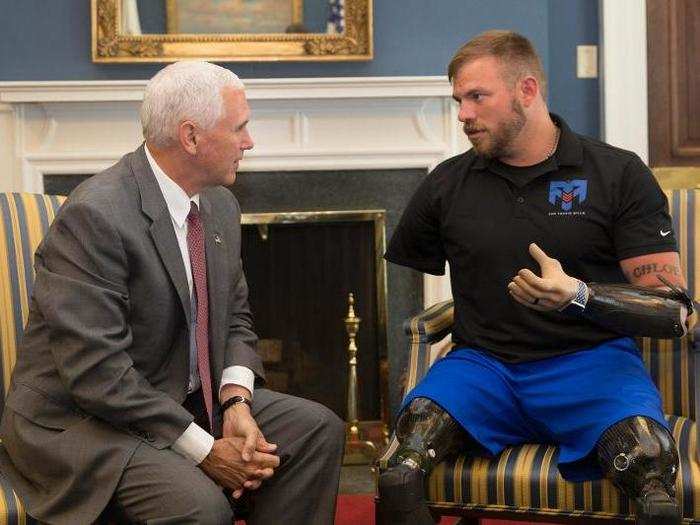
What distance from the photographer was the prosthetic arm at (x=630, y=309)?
87.0 inches

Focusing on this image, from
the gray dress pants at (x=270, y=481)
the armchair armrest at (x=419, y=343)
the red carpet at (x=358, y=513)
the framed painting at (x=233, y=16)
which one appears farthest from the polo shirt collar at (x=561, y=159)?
the framed painting at (x=233, y=16)

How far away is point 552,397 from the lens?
227cm

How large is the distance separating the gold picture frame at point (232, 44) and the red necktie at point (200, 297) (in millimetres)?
1751

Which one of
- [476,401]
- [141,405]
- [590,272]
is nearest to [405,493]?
[476,401]

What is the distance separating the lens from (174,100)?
7.12ft

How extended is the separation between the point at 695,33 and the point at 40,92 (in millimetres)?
2534

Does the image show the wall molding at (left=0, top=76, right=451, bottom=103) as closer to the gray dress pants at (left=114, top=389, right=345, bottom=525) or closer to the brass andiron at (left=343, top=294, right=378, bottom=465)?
the brass andiron at (left=343, top=294, right=378, bottom=465)

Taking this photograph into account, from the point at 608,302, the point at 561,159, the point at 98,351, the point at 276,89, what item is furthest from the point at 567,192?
the point at 276,89

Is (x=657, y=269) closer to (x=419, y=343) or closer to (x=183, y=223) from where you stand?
(x=419, y=343)

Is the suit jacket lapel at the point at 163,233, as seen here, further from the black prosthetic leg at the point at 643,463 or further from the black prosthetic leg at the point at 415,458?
the black prosthetic leg at the point at 643,463

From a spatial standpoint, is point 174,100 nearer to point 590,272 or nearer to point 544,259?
point 544,259

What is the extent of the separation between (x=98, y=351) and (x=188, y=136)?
1.58 ft

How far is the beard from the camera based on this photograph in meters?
2.51

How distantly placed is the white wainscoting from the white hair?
62.7 inches
